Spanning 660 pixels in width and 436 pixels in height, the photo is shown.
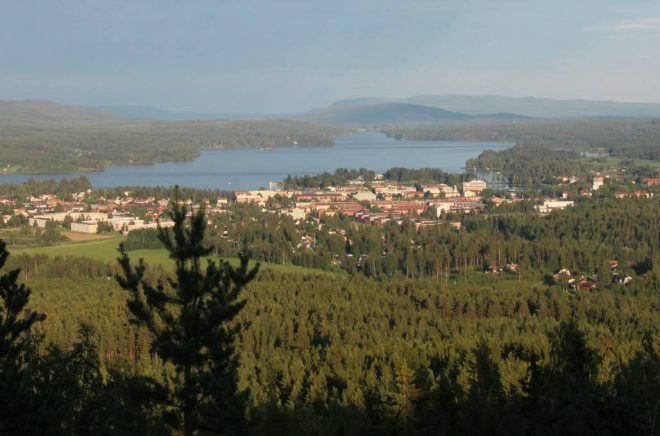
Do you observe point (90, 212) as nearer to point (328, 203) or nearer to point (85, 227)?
point (85, 227)

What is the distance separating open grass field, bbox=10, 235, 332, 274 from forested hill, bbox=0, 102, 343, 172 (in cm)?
4281

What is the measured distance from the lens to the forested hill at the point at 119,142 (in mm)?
81625

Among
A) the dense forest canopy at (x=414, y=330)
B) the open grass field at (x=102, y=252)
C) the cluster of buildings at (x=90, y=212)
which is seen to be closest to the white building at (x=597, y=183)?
the dense forest canopy at (x=414, y=330)

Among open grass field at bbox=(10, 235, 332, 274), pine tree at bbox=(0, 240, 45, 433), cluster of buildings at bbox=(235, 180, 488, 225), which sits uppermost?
pine tree at bbox=(0, 240, 45, 433)

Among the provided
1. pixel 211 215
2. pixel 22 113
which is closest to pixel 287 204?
pixel 211 215

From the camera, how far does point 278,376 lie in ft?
49.1

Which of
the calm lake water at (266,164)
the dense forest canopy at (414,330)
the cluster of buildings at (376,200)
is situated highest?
the dense forest canopy at (414,330)

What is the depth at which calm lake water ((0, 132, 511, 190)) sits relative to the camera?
67.1 metres

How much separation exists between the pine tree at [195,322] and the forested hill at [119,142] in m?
71.5

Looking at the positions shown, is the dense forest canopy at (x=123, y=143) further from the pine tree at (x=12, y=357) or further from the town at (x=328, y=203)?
the pine tree at (x=12, y=357)

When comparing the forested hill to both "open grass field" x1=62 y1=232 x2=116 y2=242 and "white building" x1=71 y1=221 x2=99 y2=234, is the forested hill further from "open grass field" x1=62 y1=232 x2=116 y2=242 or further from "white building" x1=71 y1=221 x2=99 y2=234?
"open grass field" x1=62 y1=232 x2=116 y2=242

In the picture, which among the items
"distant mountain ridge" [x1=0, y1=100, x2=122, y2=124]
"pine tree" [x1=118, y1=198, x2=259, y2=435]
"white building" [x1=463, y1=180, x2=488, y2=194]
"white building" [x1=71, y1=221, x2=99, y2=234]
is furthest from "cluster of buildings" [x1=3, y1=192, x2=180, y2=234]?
"distant mountain ridge" [x1=0, y1=100, x2=122, y2=124]

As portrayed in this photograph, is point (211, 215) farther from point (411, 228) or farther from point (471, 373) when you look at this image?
point (471, 373)

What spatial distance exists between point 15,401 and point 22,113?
17101 cm
